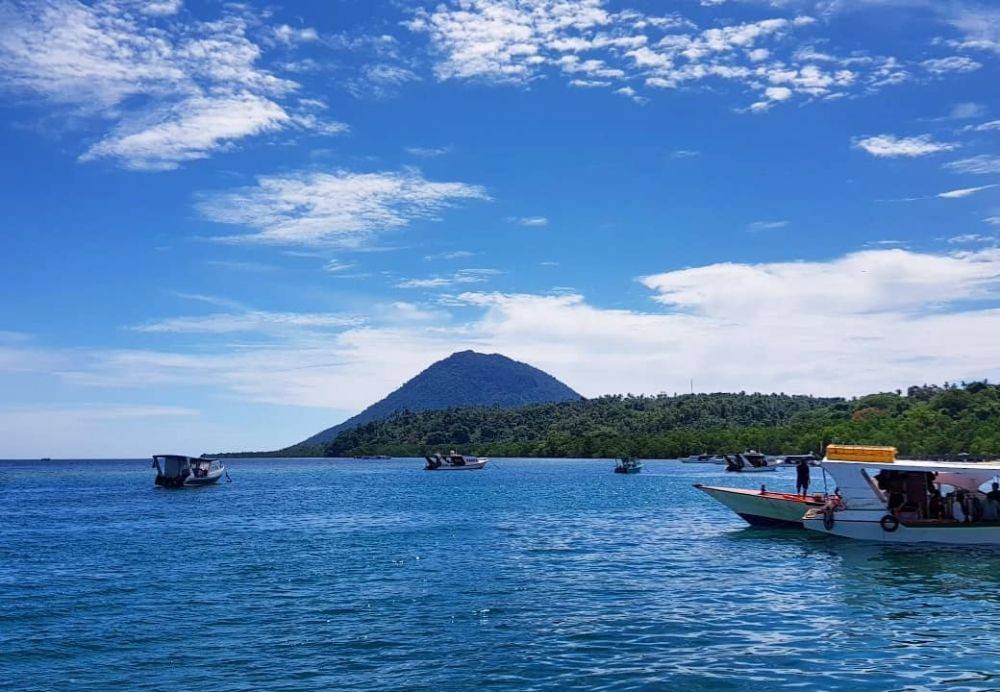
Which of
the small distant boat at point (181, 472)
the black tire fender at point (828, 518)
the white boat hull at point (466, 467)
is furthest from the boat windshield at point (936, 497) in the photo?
the white boat hull at point (466, 467)

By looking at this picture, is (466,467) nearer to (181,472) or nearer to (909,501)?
(181,472)

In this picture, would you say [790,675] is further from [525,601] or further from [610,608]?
[525,601]

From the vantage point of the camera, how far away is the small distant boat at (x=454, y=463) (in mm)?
183125

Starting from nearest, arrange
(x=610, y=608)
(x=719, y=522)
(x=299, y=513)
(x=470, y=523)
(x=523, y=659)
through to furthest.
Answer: (x=523, y=659) < (x=610, y=608) < (x=719, y=522) < (x=470, y=523) < (x=299, y=513)

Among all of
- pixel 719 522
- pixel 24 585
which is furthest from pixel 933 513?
pixel 24 585

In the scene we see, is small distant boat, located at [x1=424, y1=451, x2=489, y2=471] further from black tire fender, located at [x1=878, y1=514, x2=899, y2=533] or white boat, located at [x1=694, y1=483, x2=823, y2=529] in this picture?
black tire fender, located at [x1=878, y1=514, x2=899, y2=533]

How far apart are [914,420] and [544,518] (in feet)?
438

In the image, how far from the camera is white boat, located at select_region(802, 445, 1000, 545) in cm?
3822

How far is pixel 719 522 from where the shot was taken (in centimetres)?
5294

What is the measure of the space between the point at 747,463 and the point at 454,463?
214 ft

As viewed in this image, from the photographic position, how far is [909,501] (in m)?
40.3

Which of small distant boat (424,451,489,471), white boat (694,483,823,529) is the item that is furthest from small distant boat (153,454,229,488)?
white boat (694,483,823,529)

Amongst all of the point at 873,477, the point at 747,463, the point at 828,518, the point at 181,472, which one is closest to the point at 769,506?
the point at 828,518

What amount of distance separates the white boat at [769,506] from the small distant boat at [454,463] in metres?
135
